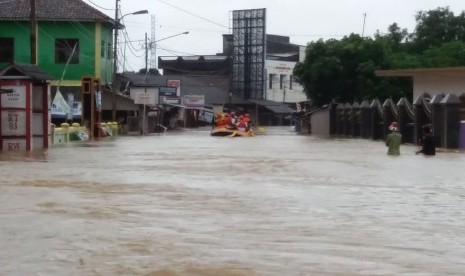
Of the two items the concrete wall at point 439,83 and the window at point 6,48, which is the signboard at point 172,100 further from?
the concrete wall at point 439,83

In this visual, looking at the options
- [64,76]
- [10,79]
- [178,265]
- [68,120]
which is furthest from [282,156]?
[64,76]

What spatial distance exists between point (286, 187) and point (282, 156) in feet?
36.5

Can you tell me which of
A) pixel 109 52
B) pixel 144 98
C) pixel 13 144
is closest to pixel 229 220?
pixel 13 144

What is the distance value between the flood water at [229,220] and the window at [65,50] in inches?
1281

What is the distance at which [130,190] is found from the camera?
52.7 ft

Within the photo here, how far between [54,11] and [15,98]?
26.4 metres

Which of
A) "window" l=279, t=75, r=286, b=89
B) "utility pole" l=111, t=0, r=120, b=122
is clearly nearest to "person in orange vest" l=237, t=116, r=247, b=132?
"utility pole" l=111, t=0, r=120, b=122

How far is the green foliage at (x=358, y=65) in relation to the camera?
193 ft

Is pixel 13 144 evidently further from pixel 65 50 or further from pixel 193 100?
pixel 193 100

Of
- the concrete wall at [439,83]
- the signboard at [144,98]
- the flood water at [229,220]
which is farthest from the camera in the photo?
the signboard at [144,98]

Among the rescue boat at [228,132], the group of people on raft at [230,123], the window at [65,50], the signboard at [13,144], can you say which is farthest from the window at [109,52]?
the signboard at [13,144]

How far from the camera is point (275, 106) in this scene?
311ft

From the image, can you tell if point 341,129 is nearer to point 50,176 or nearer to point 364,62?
point 364,62

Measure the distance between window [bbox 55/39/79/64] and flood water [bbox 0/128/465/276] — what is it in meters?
32.5
